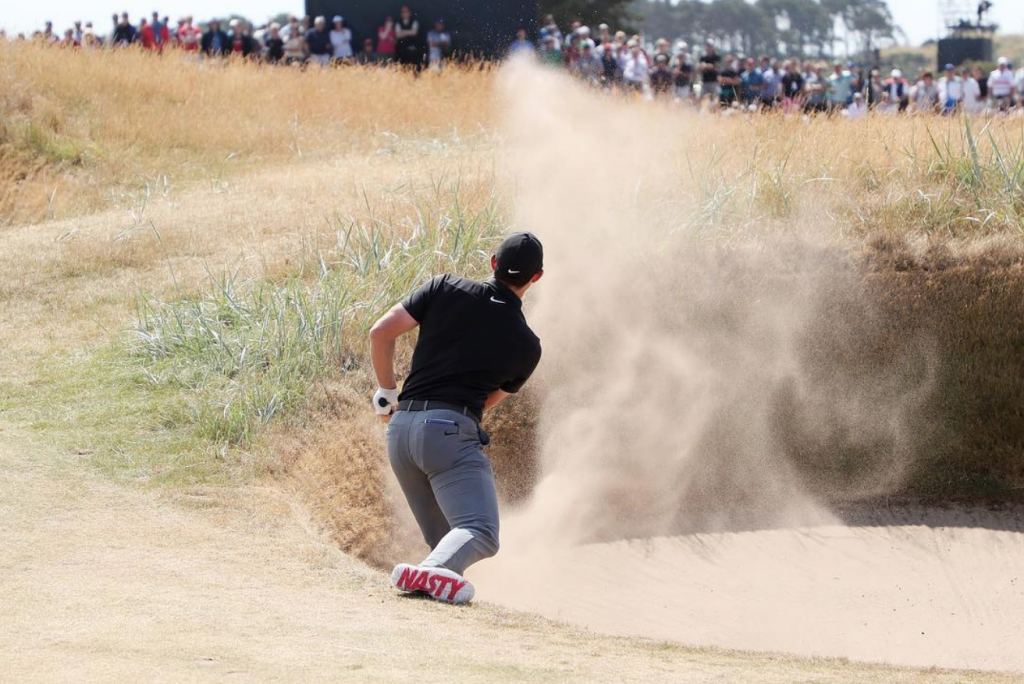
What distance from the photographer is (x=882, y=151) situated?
457 inches

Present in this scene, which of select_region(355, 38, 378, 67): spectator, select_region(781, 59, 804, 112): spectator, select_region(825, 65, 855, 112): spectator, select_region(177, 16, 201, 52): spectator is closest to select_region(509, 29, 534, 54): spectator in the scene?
select_region(355, 38, 378, 67): spectator

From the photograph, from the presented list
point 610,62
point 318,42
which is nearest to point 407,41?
point 318,42

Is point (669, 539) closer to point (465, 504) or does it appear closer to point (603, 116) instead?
point (465, 504)

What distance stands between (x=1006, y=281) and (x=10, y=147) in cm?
1242

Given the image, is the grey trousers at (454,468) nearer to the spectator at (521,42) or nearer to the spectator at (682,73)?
the spectator at (521,42)

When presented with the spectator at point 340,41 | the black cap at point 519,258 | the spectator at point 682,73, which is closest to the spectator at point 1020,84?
the spectator at point 682,73

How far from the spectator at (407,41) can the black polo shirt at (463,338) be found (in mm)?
18330

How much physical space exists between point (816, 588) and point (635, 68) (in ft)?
51.0

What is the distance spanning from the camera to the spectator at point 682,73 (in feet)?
71.2

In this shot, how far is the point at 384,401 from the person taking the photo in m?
5.39

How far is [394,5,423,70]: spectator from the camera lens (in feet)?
75.5

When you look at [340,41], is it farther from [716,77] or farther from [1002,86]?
[1002,86]

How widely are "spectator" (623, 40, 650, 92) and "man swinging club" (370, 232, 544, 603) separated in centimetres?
1669

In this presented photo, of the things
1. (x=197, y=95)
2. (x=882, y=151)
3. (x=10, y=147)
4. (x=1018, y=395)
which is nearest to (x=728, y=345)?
(x=1018, y=395)
